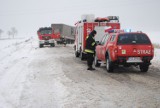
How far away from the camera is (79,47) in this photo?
2261 cm

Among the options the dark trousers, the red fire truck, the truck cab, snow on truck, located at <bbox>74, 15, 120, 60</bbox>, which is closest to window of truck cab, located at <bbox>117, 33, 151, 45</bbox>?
the truck cab

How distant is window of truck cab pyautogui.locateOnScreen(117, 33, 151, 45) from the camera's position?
1398 cm

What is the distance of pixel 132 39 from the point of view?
1409cm

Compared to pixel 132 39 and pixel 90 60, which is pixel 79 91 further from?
pixel 90 60

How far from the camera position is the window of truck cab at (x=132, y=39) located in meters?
14.0

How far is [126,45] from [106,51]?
4.67 ft

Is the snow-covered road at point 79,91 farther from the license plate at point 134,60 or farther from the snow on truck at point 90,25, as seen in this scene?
the snow on truck at point 90,25

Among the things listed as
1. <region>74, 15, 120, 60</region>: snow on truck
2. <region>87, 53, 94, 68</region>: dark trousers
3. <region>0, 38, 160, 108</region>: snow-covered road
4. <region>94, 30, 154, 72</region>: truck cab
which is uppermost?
<region>74, 15, 120, 60</region>: snow on truck

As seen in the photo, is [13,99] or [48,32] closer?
[13,99]

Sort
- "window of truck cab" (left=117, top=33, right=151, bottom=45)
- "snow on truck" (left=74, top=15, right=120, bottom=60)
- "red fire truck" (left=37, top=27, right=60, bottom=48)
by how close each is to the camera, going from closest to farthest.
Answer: "window of truck cab" (left=117, top=33, right=151, bottom=45)
"snow on truck" (left=74, top=15, right=120, bottom=60)
"red fire truck" (left=37, top=27, right=60, bottom=48)

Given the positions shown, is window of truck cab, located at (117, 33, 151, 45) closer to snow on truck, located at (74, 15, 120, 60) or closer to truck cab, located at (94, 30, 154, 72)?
truck cab, located at (94, 30, 154, 72)

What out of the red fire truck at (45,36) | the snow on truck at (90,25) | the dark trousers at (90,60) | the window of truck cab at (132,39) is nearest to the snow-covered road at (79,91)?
the window of truck cab at (132,39)

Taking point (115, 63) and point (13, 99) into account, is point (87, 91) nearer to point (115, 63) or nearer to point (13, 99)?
point (13, 99)

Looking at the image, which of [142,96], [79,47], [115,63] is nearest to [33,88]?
[142,96]
